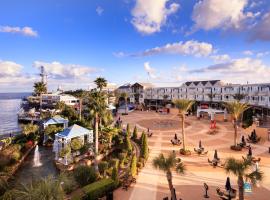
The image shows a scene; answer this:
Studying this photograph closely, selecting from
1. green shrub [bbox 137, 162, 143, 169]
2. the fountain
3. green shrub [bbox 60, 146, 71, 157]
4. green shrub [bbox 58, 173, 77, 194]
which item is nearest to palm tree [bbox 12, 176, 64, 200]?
green shrub [bbox 58, 173, 77, 194]

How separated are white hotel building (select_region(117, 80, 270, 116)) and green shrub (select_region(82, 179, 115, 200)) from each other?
4336cm

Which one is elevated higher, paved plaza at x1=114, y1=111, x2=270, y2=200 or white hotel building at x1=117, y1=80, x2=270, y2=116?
white hotel building at x1=117, y1=80, x2=270, y2=116

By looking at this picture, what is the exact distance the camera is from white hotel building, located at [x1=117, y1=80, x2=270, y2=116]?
161 feet

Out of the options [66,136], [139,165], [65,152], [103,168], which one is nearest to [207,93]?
[66,136]

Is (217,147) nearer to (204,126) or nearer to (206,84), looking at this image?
(204,126)

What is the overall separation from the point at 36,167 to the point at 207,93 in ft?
181

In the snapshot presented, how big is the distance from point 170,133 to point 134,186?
20.4 meters

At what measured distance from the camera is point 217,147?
89.4 ft

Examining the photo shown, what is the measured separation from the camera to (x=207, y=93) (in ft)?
216

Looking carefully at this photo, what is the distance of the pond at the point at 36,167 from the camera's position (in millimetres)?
21422

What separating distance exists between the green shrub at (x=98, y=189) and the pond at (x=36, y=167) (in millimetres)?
7876

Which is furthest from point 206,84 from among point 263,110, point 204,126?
point 204,126

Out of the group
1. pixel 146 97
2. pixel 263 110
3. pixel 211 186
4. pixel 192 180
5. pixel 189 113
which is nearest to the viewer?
pixel 211 186

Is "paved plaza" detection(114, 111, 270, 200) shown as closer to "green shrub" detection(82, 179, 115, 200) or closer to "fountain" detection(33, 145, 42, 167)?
"green shrub" detection(82, 179, 115, 200)
